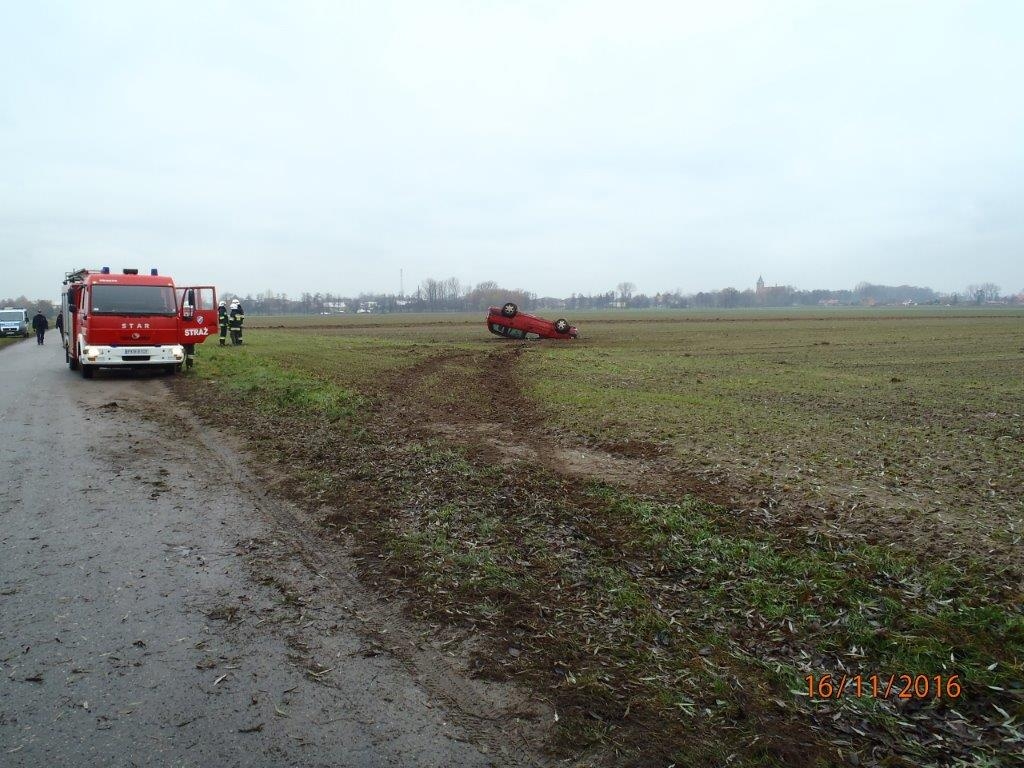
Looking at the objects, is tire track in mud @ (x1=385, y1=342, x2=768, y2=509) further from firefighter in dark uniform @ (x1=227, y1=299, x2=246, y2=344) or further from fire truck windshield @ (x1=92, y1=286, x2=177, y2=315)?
firefighter in dark uniform @ (x1=227, y1=299, x2=246, y2=344)

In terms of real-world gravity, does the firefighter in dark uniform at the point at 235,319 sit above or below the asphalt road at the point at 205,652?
above

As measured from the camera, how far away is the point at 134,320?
16531 millimetres

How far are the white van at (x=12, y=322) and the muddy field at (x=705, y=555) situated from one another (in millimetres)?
38414

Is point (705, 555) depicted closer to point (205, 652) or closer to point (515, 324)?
point (205, 652)

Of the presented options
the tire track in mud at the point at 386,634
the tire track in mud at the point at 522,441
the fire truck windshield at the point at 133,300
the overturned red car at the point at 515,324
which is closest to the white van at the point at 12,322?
the overturned red car at the point at 515,324

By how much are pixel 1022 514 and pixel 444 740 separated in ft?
18.7

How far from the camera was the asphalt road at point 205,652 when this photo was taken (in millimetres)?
3088

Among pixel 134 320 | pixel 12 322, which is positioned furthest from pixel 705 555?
pixel 12 322

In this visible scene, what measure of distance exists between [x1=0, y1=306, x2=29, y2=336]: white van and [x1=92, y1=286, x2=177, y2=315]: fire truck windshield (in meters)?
32.0

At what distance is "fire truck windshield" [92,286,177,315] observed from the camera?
53.6 ft

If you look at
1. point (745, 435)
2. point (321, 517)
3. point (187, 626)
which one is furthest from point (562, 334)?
point (187, 626)

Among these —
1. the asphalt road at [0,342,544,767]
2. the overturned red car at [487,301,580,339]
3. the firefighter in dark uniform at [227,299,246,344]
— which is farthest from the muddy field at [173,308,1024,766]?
the overturned red car at [487,301,580,339]
